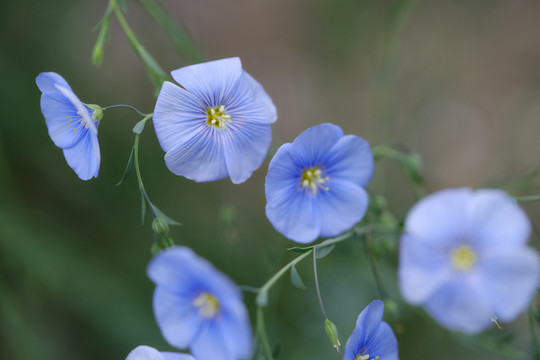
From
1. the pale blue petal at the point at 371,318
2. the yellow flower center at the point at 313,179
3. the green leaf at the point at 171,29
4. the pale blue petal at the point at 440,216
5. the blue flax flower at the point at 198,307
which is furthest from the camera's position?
the green leaf at the point at 171,29

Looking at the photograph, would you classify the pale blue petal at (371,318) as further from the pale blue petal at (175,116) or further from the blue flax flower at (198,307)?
the pale blue petal at (175,116)

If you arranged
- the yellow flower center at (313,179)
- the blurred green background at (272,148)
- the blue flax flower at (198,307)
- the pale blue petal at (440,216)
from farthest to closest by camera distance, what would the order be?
1. the blurred green background at (272,148)
2. the yellow flower center at (313,179)
3. the pale blue petal at (440,216)
4. the blue flax flower at (198,307)

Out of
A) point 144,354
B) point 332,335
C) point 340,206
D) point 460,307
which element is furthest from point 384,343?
point 144,354

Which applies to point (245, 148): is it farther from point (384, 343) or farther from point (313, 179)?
point (384, 343)

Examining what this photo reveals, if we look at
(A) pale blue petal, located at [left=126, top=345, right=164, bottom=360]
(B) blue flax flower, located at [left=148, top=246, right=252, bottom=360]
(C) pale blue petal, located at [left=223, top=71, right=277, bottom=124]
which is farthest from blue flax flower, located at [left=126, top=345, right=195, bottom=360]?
(C) pale blue petal, located at [left=223, top=71, right=277, bottom=124]

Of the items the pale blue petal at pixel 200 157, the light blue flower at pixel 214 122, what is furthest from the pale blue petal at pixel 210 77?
the pale blue petal at pixel 200 157

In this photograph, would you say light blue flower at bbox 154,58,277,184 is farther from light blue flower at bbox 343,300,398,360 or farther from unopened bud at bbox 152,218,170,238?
light blue flower at bbox 343,300,398,360
